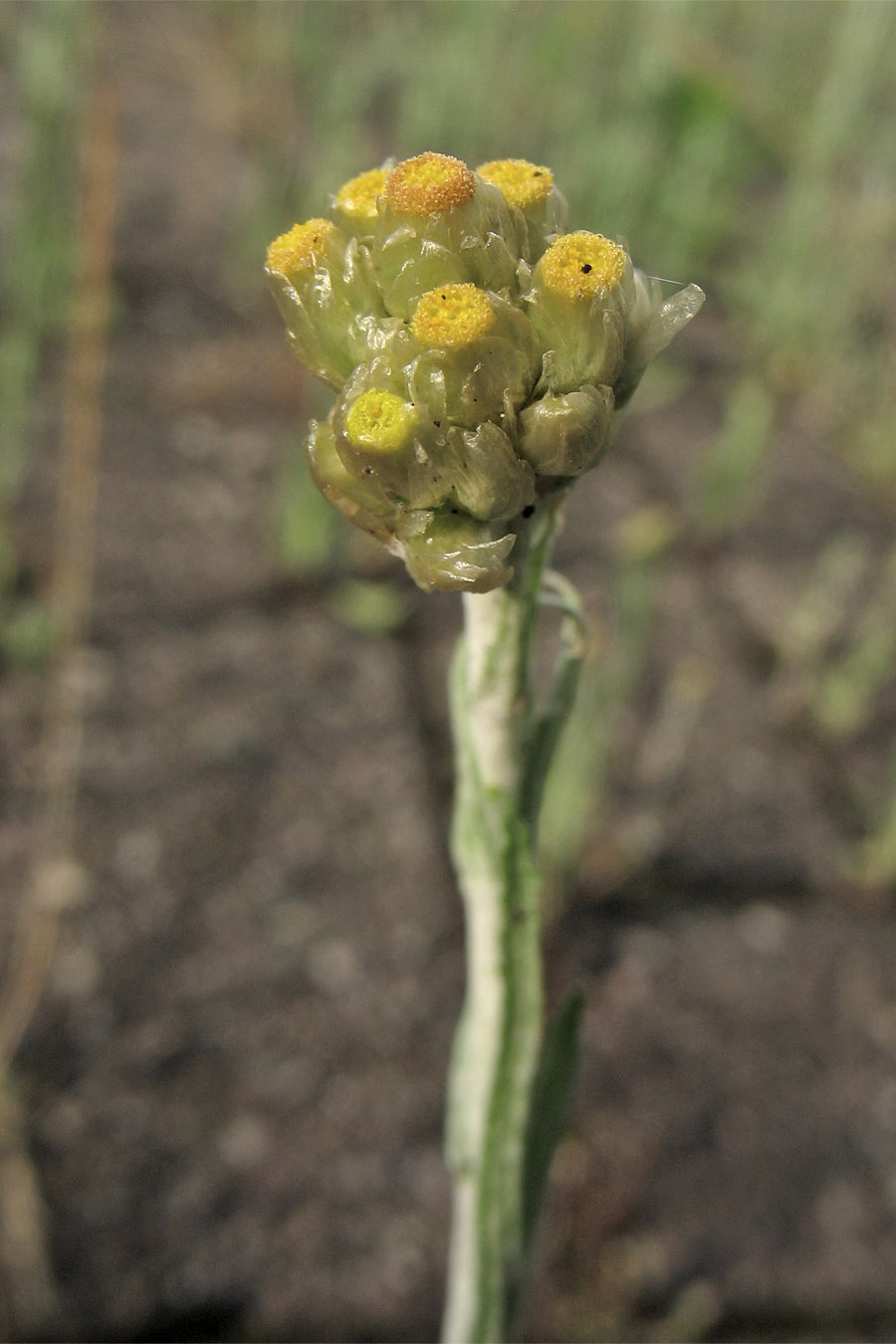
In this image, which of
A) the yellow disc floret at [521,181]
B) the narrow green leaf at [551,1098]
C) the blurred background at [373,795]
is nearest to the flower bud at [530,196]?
the yellow disc floret at [521,181]

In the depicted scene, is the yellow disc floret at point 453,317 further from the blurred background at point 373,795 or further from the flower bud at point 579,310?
the blurred background at point 373,795

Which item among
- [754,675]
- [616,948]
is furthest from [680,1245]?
[754,675]

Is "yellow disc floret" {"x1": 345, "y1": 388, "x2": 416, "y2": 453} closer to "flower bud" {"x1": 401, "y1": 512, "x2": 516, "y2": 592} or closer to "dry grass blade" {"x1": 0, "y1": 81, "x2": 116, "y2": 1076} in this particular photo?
"flower bud" {"x1": 401, "y1": 512, "x2": 516, "y2": 592}

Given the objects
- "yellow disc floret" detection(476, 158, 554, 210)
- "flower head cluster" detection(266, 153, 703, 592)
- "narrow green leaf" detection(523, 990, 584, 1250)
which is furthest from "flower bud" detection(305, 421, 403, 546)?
"narrow green leaf" detection(523, 990, 584, 1250)

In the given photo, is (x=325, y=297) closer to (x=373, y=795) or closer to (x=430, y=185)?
(x=430, y=185)

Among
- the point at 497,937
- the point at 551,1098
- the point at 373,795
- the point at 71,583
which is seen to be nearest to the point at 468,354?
the point at 497,937

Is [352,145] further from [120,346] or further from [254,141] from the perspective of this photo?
[120,346]

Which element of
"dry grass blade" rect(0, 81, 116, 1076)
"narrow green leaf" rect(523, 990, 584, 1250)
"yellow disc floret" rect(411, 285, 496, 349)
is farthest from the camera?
"dry grass blade" rect(0, 81, 116, 1076)
